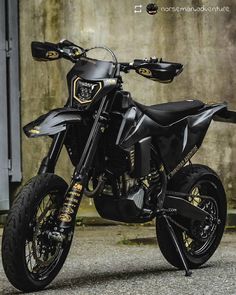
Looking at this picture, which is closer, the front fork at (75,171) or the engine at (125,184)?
the front fork at (75,171)

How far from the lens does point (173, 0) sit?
30.8 ft

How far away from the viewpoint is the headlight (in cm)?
519

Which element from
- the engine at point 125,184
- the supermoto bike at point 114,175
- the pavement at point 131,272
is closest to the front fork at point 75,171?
the supermoto bike at point 114,175

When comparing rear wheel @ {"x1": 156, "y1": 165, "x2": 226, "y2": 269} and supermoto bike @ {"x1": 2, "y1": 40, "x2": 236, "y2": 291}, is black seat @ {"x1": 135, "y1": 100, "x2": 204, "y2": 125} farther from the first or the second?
rear wheel @ {"x1": 156, "y1": 165, "x2": 226, "y2": 269}

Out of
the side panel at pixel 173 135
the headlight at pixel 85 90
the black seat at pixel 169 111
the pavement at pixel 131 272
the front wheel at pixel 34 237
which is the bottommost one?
the pavement at pixel 131 272

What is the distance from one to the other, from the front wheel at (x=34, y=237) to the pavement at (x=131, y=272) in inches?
5.9

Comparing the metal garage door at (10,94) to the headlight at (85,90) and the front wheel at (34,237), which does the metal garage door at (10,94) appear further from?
the front wheel at (34,237)

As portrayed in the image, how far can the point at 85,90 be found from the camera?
17.1ft

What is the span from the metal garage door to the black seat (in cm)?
382

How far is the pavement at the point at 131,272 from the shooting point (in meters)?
5.05

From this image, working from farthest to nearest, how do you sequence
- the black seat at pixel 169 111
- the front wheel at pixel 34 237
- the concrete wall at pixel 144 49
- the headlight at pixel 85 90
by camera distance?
the concrete wall at pixel 144 49 < the black seat at pixel 169 111 < the headlight at pixel 85 90 < the front wheel at pixel 34 237

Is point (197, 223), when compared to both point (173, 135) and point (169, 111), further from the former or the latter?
point (169, 111)

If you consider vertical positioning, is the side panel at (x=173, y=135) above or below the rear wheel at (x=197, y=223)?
above

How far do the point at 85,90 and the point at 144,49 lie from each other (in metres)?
4.39
